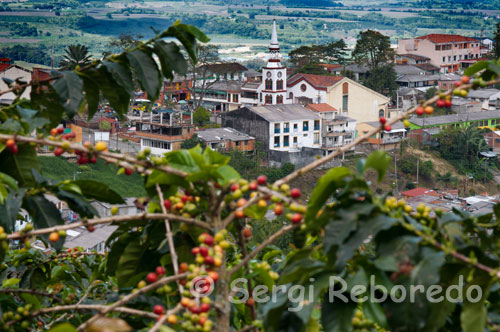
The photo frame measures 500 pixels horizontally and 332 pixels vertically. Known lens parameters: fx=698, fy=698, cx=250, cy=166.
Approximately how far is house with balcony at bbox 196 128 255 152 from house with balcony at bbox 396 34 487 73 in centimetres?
2087

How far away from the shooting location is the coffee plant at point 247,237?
103cm

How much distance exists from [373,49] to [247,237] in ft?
119

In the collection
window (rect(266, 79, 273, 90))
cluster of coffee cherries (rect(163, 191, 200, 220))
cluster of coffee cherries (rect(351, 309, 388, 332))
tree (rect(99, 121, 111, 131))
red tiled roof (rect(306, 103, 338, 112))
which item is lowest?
tree (rect(99, 121, 111, 131))

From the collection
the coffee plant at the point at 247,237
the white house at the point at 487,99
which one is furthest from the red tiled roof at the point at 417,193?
the coffee plant at the point at 247,237

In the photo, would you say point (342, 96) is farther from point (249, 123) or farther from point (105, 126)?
point (105, 126)

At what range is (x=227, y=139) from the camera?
2397 cm

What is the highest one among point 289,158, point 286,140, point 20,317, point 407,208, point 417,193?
point 407,208

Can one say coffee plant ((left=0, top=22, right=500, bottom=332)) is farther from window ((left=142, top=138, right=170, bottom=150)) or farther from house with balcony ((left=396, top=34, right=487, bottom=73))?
house with balcony ((left=396, top=34, right=487, bottom=73))

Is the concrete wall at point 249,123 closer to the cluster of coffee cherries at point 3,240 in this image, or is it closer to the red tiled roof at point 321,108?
the red tiled roof at point 321,108

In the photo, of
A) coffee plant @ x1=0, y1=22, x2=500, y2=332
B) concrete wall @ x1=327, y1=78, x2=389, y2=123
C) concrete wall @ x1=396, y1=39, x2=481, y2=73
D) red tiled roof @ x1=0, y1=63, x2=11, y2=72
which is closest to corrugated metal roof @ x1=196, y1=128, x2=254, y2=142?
red tiled roof @ x1=0, y1=63, x2=11, y2=72

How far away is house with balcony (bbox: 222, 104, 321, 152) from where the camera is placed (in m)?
25.5

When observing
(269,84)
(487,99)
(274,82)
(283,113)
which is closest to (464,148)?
(283,113)

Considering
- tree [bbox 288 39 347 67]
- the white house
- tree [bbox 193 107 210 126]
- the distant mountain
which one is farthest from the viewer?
the distant mountain

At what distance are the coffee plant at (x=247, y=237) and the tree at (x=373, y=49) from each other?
3500 cm
